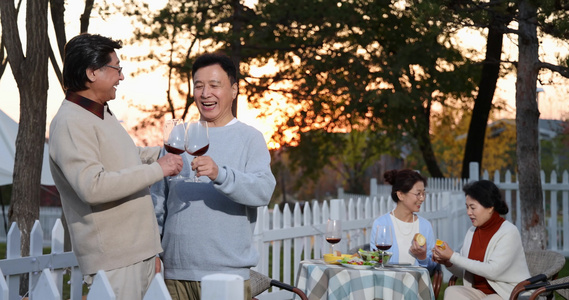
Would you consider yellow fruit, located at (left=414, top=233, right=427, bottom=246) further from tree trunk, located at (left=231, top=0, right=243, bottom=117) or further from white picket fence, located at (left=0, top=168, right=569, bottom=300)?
tree trunk, located at (left=231, top=0, right=243, bottom=117)

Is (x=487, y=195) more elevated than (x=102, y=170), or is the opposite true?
(x=102, y=170)

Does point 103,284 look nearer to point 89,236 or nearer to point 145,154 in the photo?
point 89,236

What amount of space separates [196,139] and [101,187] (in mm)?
516

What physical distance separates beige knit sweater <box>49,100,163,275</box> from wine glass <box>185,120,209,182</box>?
0.23 meters

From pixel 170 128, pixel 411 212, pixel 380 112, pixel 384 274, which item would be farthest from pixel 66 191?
pixel 380 112

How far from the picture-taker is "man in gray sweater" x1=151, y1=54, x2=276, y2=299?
3.38 metres

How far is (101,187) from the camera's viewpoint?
9.32ft

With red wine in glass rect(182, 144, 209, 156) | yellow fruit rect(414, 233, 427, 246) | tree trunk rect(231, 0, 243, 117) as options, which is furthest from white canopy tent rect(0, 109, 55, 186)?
red wine in glass rect(182, 144, 209, 156)

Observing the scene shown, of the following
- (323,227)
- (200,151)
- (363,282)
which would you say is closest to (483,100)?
(323,227)

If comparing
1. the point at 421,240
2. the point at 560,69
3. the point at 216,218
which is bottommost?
the point at 421,240

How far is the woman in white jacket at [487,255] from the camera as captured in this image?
553cm

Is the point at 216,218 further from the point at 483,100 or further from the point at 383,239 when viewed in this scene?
the point at 483,100

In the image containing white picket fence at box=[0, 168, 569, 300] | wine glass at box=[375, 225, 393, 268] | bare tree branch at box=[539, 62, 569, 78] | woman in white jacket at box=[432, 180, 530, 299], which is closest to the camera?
wine glass at box=[375, 225, 393, 268]

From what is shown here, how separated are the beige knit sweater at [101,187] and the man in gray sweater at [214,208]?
0.24 m
